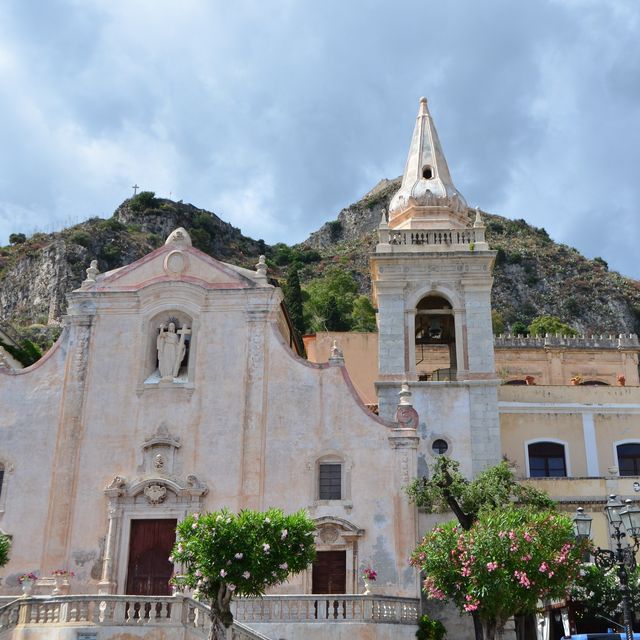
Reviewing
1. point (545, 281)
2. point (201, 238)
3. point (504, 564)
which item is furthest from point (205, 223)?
point (504, 564)

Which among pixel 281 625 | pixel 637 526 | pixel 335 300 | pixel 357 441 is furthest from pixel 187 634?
pixel 335 300

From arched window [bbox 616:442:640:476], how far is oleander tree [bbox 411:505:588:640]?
1275 centimetres

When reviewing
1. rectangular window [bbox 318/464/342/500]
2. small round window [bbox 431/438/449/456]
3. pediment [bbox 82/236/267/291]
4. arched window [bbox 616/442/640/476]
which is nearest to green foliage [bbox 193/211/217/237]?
pediment [bbox 82/236/267/291]

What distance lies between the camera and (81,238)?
89.4 metres

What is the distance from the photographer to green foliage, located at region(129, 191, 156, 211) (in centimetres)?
10481

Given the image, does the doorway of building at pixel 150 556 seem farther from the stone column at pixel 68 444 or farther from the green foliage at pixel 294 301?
the green foliage at pixel 294 301

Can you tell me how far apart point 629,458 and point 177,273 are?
1832 centimetres

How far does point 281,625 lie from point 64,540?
7.90 meters

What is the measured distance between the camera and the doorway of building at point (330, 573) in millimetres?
24609

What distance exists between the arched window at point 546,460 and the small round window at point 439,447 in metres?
6.06

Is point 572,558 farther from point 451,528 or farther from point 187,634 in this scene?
point 187,634

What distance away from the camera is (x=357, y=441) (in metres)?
26.1

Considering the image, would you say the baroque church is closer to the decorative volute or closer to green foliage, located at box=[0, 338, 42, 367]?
the decorative volute

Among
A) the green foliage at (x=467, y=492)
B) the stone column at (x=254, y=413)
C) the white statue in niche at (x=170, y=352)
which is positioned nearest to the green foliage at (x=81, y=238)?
the white statue in niche at (x=170, y=352)
